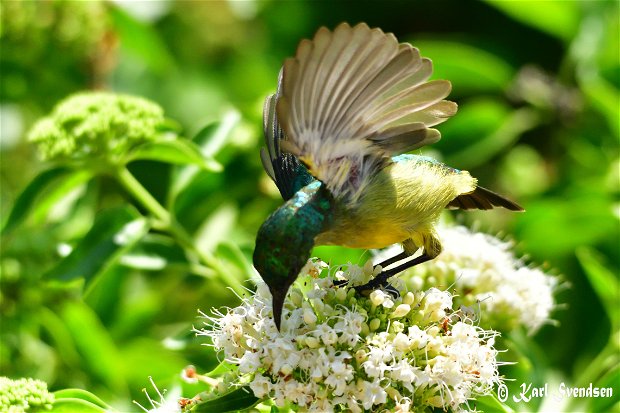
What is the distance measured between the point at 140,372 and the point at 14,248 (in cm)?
65

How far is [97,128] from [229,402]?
109 cm

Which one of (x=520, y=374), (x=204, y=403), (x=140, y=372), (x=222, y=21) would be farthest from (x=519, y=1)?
(x=204, y=403)

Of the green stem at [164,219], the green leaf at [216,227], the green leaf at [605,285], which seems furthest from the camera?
the green leaf at [216,227]

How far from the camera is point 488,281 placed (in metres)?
2.80

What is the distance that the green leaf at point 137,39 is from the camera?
4.55m

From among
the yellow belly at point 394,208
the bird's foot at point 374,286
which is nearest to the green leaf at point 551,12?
the yellow belly at point 394,208

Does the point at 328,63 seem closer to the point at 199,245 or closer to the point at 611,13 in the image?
the point at 199,245

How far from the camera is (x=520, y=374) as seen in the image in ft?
9.13

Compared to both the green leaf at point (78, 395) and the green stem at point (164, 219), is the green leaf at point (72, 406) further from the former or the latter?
the green stem at point (164, 219)

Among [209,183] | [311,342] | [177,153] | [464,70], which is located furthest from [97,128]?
[464,70]

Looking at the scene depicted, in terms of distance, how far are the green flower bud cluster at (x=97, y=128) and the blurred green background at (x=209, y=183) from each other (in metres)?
0.22

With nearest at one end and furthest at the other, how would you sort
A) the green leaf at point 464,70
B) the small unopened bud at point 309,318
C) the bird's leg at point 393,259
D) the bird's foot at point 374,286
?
the small unopened bud at point 309,318
the bird's foot at point 374,286
the bird's leg at point 393,259
the green leaf at point 464,70

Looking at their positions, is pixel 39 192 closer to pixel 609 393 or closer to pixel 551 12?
pixel 609 393

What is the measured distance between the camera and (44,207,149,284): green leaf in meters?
2.73
